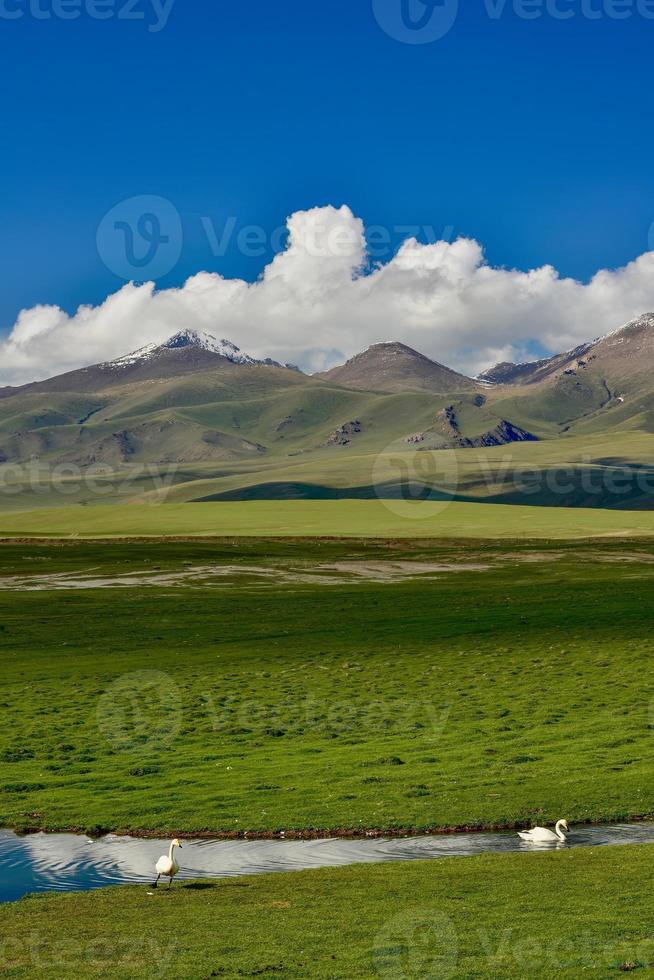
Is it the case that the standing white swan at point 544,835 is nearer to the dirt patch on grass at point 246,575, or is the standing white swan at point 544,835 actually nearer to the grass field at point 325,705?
the grass field at point 325,705

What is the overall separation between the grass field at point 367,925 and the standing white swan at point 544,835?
1.08 metres

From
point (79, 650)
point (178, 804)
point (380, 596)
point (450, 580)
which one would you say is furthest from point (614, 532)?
point (178, 804)

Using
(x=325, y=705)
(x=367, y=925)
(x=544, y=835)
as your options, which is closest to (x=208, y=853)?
(x=367, y=925)

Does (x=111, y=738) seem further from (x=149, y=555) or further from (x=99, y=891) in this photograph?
(x=149, y=555)

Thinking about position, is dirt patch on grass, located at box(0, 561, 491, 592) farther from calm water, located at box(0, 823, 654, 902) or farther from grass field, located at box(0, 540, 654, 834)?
calm water, located at box(0, 823, 654, 902)

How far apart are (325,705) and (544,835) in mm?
19253

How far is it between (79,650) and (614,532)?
12594 cm

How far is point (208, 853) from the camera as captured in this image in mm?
27031

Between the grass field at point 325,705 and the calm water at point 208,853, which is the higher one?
the grass field at point 325,705

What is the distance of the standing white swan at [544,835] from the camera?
85.9 feet

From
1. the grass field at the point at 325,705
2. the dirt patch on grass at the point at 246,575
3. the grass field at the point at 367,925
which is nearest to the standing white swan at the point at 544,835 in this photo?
the grass field at the point at 367,925

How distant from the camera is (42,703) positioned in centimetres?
4588

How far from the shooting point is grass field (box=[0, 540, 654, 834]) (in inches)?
1195

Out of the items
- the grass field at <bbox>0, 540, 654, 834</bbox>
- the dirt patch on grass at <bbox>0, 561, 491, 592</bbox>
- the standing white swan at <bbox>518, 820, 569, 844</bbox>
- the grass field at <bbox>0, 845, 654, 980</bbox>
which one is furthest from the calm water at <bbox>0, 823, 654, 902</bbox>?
the dirt patch on grass at <bbox>0, 561, 491, 592</bbox>
